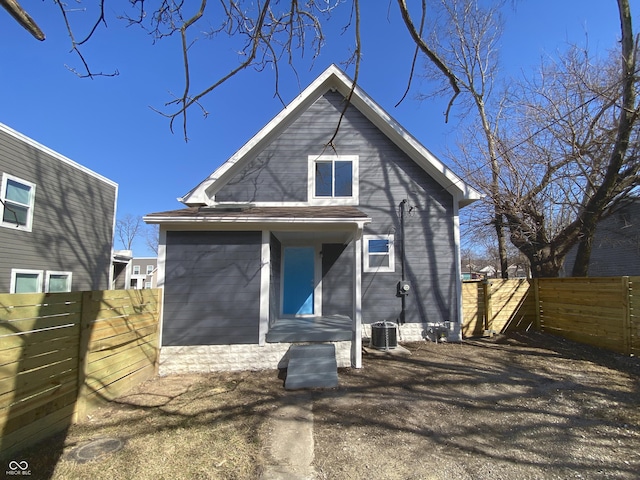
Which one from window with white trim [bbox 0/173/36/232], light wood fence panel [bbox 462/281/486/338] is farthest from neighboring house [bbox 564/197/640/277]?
window with white trim [bbox 0/173/36/232]

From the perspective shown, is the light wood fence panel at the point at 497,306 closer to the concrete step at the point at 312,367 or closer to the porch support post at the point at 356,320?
the porch support post at the point at 356,320

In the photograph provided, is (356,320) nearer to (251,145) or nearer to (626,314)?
(251,145)

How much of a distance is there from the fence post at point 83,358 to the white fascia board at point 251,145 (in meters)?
3.98

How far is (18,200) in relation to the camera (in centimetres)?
926

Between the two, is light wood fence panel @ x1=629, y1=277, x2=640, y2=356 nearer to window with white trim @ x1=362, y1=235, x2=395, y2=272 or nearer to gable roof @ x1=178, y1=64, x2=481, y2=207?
gable roof @ x1=178, y1=64, x2=481, y2=207

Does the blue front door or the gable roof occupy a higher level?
the gable roof

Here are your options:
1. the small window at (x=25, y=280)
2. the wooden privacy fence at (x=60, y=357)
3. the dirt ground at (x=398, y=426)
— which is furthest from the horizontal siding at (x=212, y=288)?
the small window at (x=25, y=280)

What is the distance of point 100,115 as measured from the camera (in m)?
6.64

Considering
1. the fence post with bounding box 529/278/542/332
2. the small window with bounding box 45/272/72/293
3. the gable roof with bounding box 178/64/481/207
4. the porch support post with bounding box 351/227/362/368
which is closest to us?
the porch support post with bounding box 351/227/362/368

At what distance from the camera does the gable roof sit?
8.04 metres

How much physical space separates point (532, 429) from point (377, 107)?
7437mm

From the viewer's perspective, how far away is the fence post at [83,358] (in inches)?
154

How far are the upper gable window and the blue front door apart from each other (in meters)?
1.47

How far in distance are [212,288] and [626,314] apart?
826cm
